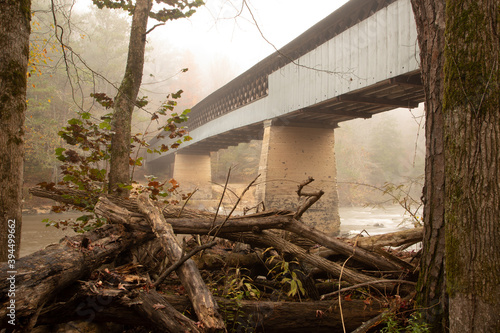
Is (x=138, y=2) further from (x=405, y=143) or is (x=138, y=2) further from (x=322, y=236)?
(x=405, y=143)

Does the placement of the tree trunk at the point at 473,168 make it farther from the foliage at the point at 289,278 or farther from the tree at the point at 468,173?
the foliage at the point at 289,278

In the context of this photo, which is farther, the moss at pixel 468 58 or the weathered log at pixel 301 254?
the weathered log at pixel 301 254

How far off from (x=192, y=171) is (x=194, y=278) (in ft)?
74.6

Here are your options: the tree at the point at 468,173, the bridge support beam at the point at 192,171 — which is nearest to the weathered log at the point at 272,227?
the tree at the point at 468,173

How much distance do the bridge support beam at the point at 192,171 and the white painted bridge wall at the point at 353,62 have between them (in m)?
13.9

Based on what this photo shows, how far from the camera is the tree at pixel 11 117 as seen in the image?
6.58ft

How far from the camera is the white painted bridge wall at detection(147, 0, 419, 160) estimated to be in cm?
617

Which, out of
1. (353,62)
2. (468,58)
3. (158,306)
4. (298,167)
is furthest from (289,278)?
(298,167)

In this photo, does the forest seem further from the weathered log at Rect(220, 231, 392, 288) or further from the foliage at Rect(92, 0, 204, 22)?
the foliage at Rect(92, 0, 204, 22)

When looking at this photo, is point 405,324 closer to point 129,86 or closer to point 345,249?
point 345,249

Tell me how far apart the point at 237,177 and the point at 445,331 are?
32210mm

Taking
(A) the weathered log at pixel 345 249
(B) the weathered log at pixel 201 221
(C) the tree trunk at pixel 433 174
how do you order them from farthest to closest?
(B) the weathered log at pixel 201 221, (A) the weathered log at pixel 345 249, (C) the tree trunk at pixel 433 174

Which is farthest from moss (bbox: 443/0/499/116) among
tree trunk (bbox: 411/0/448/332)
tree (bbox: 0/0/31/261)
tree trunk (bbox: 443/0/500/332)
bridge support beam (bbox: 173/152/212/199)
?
bridge support beam (bbox: 173/152/212/199)

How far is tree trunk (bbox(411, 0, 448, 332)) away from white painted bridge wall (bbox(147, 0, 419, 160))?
2.52 meters
